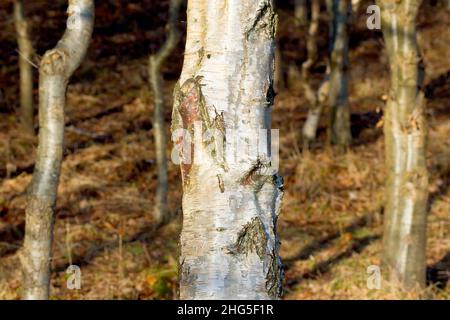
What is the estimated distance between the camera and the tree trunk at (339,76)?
12.3 m

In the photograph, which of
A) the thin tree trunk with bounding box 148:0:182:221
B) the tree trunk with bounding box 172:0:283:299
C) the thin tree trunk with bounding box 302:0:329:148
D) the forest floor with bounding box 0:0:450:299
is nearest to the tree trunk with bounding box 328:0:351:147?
the thin tree trunk with bounding box 302:0:329:148

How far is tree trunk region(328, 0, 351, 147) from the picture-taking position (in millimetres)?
12305

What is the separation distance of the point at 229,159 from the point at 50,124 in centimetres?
328

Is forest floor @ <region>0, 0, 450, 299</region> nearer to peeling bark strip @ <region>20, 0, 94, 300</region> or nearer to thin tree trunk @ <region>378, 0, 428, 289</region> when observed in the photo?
thin tree trunk @ <region>378, 0, 428, 289</region>

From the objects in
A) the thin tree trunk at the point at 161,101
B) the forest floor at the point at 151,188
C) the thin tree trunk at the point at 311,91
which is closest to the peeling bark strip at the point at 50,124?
the forest floor at the point at 151,188

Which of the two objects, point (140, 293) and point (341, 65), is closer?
point (140, 293)

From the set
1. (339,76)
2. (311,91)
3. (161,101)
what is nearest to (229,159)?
(161,101)

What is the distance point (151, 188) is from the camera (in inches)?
442

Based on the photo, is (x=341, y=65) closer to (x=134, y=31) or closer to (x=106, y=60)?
(x=106, y=60)

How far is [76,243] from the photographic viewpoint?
9.13 metres

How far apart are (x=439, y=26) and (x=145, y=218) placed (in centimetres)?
1253

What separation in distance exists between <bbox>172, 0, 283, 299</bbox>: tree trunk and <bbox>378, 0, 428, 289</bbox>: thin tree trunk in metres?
4.52

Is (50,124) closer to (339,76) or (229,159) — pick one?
(229,159)
